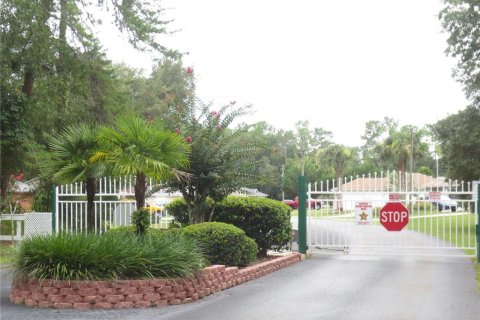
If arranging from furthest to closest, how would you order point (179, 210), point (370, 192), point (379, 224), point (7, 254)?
point (379, 224), point (370, 192), point (179, 210), point (7, 254)

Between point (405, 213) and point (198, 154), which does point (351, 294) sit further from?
point (405, 213)

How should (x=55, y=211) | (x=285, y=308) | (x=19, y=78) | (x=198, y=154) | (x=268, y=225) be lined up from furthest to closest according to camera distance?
(x=19, y=78) < (x=55, y=211) < (x=268, y=225) < (x=198, y=154) < (x=285, y=308)

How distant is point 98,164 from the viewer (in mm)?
11469

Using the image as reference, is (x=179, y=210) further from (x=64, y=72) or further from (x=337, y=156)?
(x=337, y=156)

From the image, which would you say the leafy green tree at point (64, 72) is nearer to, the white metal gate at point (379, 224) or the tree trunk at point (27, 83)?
the tree trunk at point (27, 83)

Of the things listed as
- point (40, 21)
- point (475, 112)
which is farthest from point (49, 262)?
point (475, 112)

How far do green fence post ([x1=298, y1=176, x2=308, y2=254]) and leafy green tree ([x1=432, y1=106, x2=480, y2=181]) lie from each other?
14427 millimetres

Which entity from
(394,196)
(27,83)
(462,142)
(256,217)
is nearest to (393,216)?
(394,196)

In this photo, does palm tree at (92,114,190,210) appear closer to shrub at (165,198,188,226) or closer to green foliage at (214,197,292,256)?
green foliage at (214,197,292,256)

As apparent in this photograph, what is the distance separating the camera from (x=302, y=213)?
16156 mm

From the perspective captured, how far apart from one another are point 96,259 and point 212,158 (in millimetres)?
5360

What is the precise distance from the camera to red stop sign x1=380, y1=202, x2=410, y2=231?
52.5 feet

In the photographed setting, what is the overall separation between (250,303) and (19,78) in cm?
1583

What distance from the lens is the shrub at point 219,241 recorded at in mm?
12219
